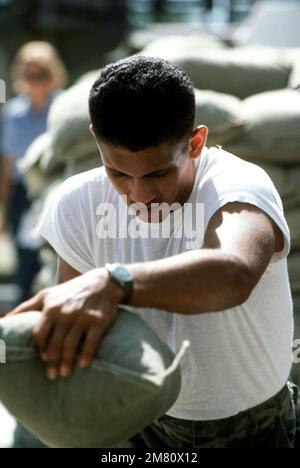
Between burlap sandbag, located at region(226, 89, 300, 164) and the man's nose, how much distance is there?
156 centimetres

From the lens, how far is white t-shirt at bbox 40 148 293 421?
5.29 ft

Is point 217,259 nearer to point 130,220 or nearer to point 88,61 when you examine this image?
point 130,220

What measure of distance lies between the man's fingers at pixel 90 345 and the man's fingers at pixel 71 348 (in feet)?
0.03

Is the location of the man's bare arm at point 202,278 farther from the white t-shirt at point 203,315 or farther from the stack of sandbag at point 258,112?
the stack of sandbag at point 258,112

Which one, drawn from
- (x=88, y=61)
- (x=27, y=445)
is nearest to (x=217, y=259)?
(x=27, y=445)

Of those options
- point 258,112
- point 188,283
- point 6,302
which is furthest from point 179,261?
point 6,302

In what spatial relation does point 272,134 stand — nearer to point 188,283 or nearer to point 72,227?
point 72,227

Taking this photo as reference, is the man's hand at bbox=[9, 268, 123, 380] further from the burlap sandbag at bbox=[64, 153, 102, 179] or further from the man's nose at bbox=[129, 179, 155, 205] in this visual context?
the burlap sandbag at bbox=[64, 153, 102, 179]

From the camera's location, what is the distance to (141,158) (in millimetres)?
1465

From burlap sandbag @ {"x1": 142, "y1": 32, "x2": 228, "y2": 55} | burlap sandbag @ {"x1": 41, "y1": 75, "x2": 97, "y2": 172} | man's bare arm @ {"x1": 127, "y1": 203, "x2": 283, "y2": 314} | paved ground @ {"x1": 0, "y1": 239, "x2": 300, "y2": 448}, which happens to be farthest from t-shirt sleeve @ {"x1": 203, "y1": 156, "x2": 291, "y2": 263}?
burlap sandbag @ {"x1": 142, "y1": 32, "x2": 228, "y2": 55}

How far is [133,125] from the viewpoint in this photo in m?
1.45

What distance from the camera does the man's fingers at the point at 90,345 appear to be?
1259 millimetres

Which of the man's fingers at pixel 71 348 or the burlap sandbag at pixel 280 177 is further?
the burlap sandbag at pixel 280 177

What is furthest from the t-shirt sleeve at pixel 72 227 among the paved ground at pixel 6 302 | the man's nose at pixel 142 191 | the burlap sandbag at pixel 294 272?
the burlap sandbag at pixel 294 272
